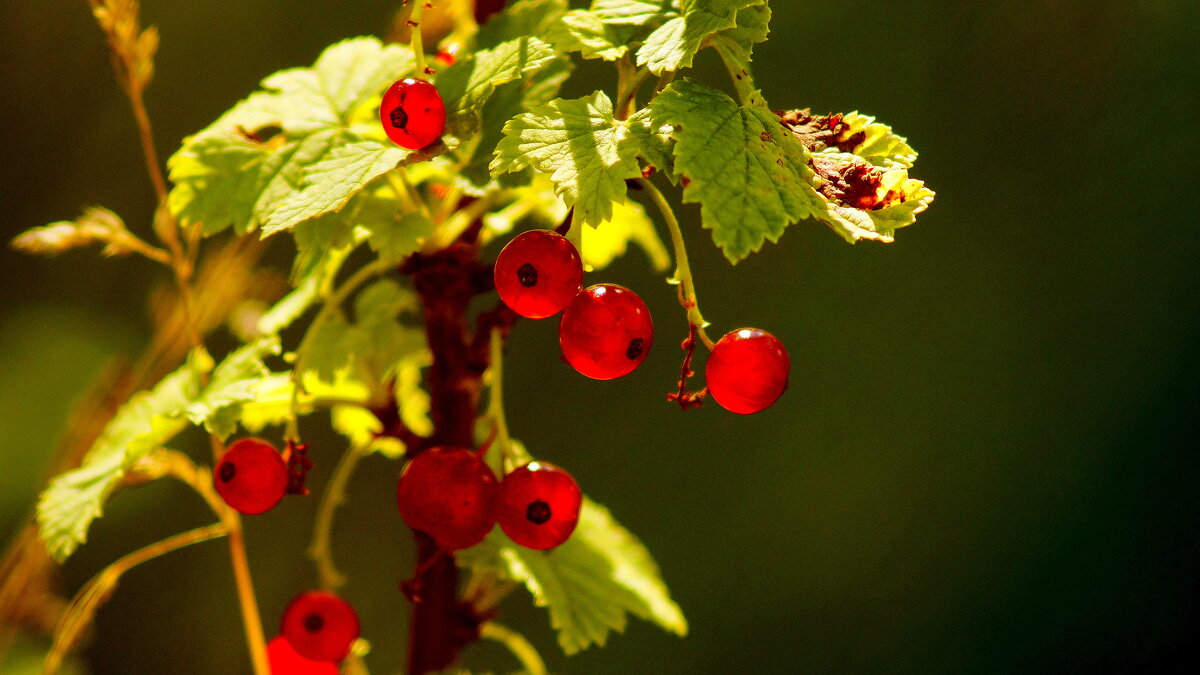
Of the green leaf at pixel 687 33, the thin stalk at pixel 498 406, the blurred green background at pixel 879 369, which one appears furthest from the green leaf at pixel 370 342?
the blurred green background at pixel 879 369

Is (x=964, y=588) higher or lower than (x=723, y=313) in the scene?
lower

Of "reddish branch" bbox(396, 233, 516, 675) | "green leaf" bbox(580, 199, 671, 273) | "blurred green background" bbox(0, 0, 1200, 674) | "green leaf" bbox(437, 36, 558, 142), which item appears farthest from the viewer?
"blurred green background" bbox(0, 0, 1200, 674)

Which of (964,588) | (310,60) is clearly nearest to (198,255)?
(310,60)

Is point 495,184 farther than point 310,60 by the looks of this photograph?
No

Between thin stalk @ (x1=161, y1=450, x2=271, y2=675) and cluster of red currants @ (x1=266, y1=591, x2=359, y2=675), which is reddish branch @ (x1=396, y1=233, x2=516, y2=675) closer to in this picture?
cluster of red currants @ (x1=266, y1=591, x2=359, y2=675)

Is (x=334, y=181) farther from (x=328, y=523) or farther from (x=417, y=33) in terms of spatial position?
(x=328, y=523)

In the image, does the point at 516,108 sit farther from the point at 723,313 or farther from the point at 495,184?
the point at 723,313

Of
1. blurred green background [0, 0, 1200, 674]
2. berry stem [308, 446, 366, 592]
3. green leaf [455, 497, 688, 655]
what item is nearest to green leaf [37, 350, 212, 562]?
berry stem [308, 446, 366, 592]

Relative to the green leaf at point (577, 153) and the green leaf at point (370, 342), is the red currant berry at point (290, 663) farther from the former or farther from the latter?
the green leaf at point (577, 153)
